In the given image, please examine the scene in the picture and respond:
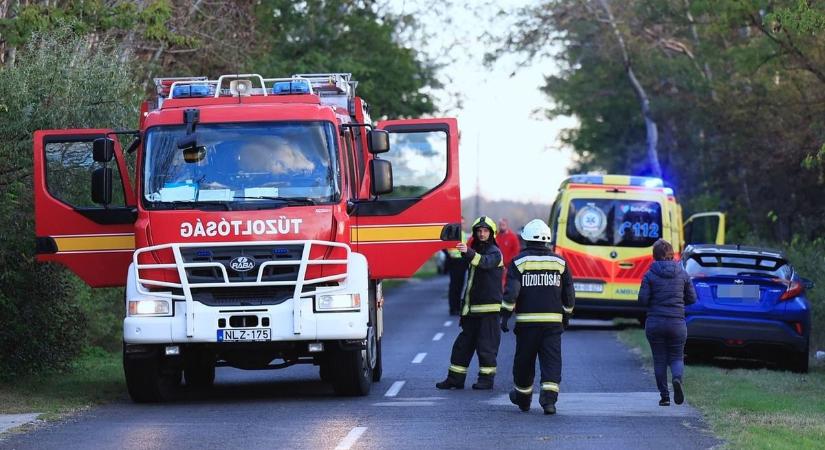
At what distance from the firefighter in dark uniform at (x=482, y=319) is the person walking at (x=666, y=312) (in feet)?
6.85

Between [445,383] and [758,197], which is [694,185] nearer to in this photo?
[758,197]

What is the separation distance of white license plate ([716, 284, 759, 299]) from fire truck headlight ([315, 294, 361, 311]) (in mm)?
5901

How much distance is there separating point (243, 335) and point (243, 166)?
1.63 m

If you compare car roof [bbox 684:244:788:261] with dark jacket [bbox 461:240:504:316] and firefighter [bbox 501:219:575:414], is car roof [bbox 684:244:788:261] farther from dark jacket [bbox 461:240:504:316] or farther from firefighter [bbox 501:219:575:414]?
firefighter [bbox 501:219:575:414]

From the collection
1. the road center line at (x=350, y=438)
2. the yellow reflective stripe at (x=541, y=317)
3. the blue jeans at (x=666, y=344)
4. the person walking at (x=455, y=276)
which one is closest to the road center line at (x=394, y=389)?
the yellow reflective stripe at (x=541, y=317)

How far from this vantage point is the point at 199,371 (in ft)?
55.2

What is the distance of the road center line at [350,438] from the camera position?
1139cm

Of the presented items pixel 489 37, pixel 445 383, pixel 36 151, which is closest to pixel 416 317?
pixel 489 37

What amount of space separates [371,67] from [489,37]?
3.60 meters

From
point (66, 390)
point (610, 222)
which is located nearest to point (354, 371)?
point (66, 390)

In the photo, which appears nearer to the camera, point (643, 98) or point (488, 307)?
point (488, 307)

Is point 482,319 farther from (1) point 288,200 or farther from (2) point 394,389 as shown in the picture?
(1) point 288,200

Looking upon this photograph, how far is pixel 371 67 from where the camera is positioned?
38.9 metres

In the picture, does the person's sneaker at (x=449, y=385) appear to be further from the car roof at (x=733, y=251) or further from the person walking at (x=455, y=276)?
the person walking at (x=455, y=276)
